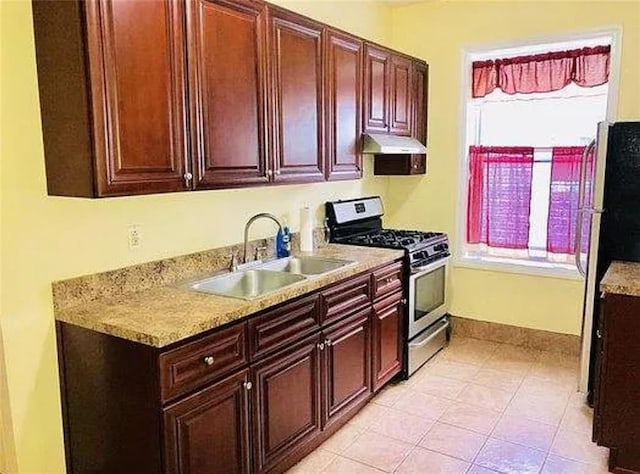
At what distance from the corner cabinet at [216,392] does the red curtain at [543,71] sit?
2.21 metres

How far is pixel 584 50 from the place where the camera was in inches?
147

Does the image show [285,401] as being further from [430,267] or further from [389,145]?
[389,145]

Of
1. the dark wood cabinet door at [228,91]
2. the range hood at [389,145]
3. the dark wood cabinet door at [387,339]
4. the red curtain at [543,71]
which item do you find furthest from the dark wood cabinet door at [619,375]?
the red curtain at [543,71]

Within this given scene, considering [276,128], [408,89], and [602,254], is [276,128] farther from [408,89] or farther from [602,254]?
[602,254]

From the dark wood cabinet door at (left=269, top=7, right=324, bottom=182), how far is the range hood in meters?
0.51

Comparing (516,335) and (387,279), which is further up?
(387,279)

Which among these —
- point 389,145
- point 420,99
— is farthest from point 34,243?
point 420,99

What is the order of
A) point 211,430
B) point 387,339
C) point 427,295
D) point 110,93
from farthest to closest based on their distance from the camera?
Answer: 1. point 427,295
2. point 387,339
3. point 211,430
4. point 110,93

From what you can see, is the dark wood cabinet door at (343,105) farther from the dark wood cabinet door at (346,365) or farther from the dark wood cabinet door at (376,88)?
the dark wood cabinet door at (346,365)

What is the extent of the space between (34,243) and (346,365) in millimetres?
1695

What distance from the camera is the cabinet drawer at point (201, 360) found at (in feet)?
6.17

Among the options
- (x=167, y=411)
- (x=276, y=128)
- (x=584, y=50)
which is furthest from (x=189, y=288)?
(x=584, y=50)

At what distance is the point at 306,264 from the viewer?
321cm

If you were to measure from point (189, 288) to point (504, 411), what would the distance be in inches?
80.3
